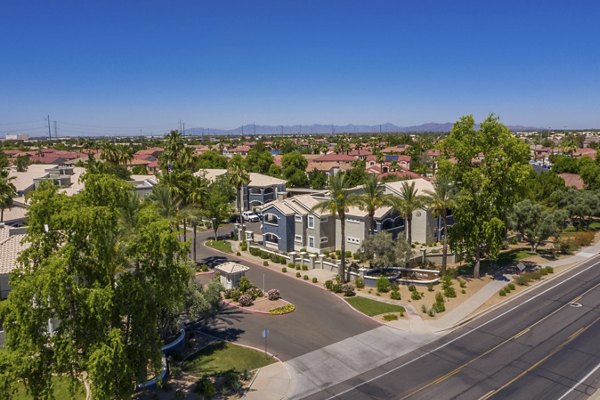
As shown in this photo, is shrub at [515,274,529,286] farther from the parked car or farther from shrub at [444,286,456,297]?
the parked car

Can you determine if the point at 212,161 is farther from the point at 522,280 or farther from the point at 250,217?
the point at 522,280

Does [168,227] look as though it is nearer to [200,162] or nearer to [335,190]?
[335,190]

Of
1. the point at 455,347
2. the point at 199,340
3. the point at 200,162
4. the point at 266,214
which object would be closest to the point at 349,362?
the point at 455,347

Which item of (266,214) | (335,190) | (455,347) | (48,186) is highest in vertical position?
(48,186)

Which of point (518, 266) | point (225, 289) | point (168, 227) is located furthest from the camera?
point (518, 266)

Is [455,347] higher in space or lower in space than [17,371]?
lower

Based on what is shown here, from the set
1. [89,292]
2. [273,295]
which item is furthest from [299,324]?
[89,292]

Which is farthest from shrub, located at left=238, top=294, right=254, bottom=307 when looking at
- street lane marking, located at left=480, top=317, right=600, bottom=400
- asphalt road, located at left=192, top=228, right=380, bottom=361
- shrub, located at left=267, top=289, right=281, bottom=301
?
street lane marking, located at left=480, top=317, right=600, bottom=400
